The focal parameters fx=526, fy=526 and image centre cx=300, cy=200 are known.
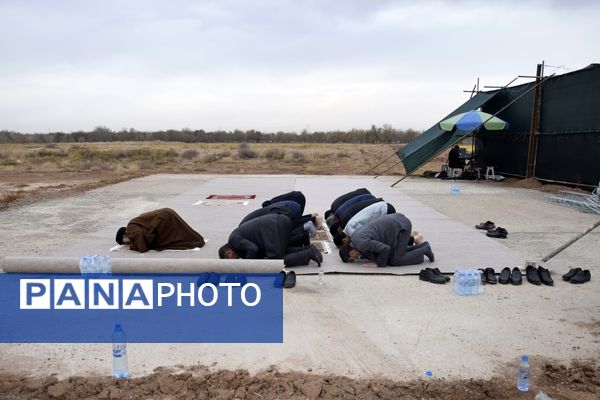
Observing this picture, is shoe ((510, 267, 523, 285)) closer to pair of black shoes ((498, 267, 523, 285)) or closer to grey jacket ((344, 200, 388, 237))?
pair of black shoes ((498, 267, 523, 285))

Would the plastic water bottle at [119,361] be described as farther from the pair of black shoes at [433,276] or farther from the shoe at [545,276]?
the shoe at [545,276]

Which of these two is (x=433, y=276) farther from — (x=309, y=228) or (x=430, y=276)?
(x=309, y=228)

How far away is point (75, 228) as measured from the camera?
9773 mm

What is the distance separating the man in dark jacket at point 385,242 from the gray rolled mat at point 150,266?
123 cm

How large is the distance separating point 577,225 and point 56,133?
96.2 meters

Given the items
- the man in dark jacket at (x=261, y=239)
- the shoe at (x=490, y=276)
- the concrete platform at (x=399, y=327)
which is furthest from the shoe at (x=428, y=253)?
the man in dark jacket at (x=261, y=239)

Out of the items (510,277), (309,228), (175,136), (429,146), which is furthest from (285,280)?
(175,136)

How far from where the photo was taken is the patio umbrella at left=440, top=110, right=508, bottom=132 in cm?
1862

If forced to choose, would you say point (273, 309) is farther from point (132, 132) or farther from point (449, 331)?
point (132, 132)

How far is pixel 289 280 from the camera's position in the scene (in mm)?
6016

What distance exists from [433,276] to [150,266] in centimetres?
332

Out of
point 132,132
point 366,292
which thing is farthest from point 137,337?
point 132,132

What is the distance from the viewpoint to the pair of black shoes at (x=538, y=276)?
6.18 metres

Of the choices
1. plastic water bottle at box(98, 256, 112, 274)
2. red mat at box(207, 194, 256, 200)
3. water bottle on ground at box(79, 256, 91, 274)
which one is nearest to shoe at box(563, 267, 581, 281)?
plastic water bottle at box(98, 256, 112, 274)
